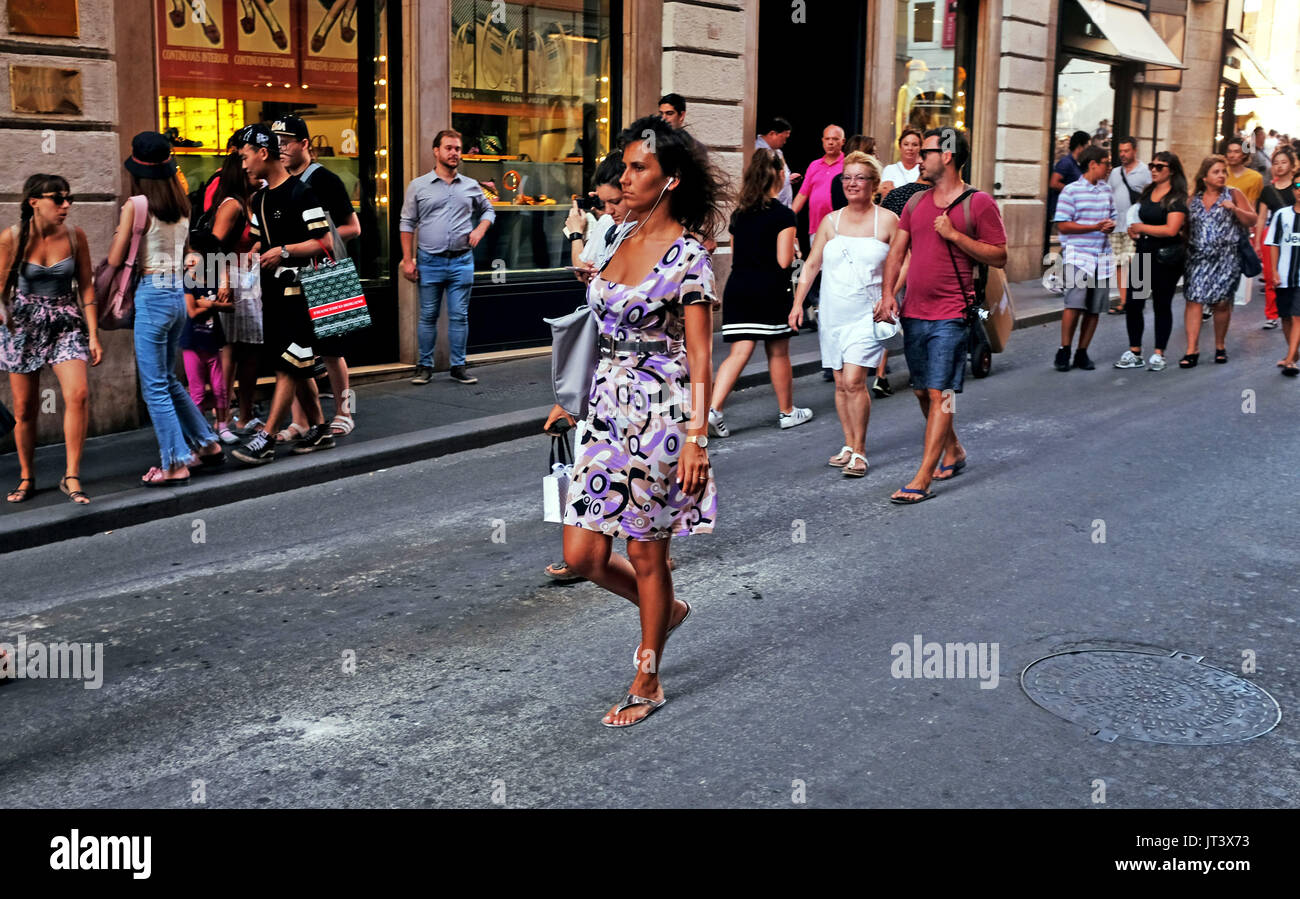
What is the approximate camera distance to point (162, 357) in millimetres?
8195

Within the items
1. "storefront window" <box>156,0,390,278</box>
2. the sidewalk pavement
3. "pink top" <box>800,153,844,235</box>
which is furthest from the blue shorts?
"storefront window" <box>156,0,390,278</box>

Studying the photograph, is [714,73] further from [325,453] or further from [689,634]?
[689,634]

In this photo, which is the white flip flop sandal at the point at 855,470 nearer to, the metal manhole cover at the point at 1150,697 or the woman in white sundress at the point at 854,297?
the woman in white sundress at the point at 854,297

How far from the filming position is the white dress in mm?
8656

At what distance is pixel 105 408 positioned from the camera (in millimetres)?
9695

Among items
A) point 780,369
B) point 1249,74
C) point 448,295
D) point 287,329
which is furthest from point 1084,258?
point 1249,74

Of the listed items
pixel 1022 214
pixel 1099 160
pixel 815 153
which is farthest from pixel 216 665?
pixel 1022 214

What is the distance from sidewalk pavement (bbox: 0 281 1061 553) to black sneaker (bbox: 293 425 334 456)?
0.06 metres

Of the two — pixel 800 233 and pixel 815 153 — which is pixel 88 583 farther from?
pixel 815 153

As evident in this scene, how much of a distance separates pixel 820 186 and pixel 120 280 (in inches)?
286

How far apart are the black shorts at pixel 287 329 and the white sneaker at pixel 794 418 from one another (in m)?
3.34

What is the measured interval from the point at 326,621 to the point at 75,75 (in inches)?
210

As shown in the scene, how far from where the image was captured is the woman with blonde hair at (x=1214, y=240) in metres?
12.6

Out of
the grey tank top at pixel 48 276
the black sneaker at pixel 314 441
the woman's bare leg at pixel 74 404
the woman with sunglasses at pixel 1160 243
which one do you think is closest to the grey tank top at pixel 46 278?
the grey tank top at pixel 48 276
